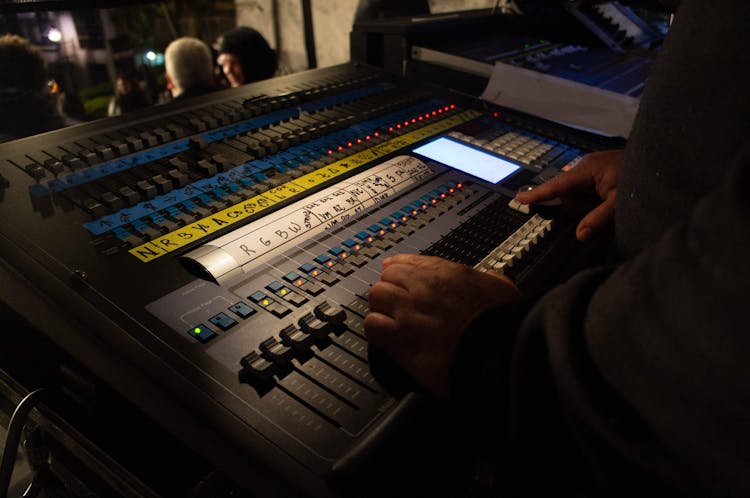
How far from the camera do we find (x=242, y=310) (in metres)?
0.75

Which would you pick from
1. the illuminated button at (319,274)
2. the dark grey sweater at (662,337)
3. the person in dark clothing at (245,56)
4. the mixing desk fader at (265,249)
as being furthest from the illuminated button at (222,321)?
the person in dark clothing at (245,56)

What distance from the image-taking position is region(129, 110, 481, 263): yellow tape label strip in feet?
2.80

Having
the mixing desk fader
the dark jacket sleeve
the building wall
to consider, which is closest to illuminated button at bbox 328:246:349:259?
the mixing desk fader

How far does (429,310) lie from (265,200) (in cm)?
42

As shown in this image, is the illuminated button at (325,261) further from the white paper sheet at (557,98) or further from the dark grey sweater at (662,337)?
the white paper sheet at (557,98)

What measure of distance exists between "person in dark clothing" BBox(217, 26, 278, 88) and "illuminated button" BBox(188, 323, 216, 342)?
3.28 metres

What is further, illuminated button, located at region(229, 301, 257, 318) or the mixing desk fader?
illuminated button, located at region(229, 301, 257, 318)

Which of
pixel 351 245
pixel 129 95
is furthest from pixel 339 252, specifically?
pixel 129 95

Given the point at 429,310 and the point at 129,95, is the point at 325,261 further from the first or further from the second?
the point at 129,95

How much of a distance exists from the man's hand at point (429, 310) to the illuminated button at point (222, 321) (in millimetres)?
180

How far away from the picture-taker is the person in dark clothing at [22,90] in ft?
9.45

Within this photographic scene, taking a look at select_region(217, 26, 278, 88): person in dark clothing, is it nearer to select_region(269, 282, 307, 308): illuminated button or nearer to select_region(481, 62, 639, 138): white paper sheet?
select_region(481, 62, 639, 138): white paper sheet

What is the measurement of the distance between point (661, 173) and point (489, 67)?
1.04 m

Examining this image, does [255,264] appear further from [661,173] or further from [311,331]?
[661,173]
